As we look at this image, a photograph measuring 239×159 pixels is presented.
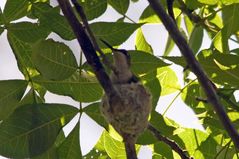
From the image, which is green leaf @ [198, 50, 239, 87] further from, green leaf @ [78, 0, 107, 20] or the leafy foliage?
green leaf @ [78, 0, 107, 20]

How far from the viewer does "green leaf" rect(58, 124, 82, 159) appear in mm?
1991

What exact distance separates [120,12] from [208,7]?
0.43 meters

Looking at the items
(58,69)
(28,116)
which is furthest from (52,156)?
(58,69)

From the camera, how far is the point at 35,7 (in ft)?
6.40

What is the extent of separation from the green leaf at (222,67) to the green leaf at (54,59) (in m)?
0.42

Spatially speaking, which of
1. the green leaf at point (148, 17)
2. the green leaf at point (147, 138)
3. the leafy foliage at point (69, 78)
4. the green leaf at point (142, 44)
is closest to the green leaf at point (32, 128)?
the leafy foliage at point (69, 78)

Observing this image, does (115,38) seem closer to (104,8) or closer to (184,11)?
(104,8)

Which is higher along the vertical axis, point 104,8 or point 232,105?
point 104,8

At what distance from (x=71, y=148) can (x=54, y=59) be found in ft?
1.27

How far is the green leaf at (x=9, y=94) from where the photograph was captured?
1926mm

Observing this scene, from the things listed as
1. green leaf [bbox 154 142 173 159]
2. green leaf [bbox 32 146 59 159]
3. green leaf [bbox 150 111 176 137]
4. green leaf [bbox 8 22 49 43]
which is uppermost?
green leaf [bbox 8 22 49 43]

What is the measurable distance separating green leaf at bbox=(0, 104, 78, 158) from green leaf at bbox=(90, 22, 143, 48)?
0.27m

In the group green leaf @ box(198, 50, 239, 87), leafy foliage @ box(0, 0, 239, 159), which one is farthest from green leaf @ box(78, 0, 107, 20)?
green leaf @ box(198, 50, 239, 87)

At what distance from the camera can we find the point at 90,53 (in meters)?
1.31
